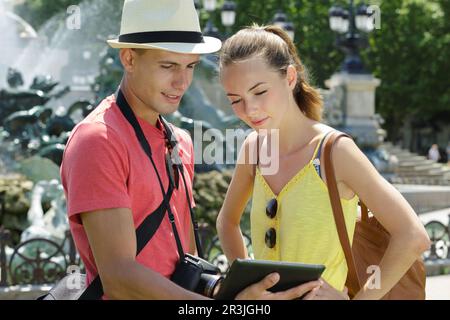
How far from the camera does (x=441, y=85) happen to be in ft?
136

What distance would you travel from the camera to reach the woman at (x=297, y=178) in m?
2.80

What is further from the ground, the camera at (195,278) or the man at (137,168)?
the man at (137,168)

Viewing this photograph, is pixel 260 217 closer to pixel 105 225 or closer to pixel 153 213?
pixel 153 213

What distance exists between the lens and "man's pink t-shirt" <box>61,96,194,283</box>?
8.25ft

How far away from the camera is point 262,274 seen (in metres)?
2.48

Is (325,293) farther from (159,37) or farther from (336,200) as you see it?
(159,37)

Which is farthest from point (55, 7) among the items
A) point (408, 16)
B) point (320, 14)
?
point (408, 16)

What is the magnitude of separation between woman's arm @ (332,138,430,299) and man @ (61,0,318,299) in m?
0.38

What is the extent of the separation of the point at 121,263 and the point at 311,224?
67 centimetres

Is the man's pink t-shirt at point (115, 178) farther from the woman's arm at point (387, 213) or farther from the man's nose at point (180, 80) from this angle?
the woman's arm at point (387, 213)

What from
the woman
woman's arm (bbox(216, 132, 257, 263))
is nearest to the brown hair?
the woman

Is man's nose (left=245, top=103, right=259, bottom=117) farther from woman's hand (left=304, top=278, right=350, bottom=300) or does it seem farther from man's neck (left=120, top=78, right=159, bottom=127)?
woman's hand (left=304, top=278, right=350, bottom=300)

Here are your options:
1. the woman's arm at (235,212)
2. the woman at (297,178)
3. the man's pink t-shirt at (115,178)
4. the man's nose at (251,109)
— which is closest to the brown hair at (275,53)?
the woman at (297,178)

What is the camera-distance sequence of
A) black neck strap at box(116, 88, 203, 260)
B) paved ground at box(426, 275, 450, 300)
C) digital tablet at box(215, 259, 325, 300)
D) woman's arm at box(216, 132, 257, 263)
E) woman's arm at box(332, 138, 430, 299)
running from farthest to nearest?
paved ground at box(426, 275, 450, 300) < woman's arm at box(216, 132, 257, 263) < woman's arm at box(332, 138, 430, 299) < black neck strap at box(116, 88, 203, 260) < digital tablet at box(215, 259, 325, 300)
